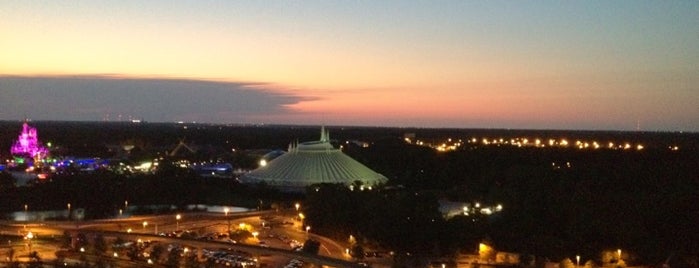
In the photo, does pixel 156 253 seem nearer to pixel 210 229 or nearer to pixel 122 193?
pixel 210 229

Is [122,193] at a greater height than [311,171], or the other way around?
[311,171]

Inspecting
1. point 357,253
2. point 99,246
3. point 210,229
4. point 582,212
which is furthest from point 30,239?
point 582,212

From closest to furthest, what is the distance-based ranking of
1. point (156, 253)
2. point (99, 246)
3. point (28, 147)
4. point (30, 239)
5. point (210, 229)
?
point (156, 253)
point (99, 246)
point (30, 239)
point (210, 229)
point (28, 147)

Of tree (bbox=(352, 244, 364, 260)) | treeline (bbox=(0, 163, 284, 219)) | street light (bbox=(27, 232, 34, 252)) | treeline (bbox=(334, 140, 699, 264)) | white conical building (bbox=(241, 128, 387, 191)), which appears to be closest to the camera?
tree (bbox=(352, 244, 364, 260))

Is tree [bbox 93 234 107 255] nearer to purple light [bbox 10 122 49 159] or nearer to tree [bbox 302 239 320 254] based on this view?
tree [bbox 302 239 320 254]

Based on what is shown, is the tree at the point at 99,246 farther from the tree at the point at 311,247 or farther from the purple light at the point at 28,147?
the purple light at the point at 28,147

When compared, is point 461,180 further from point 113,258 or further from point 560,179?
point 113,258

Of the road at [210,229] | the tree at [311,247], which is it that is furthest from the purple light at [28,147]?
the tree at [311,247]

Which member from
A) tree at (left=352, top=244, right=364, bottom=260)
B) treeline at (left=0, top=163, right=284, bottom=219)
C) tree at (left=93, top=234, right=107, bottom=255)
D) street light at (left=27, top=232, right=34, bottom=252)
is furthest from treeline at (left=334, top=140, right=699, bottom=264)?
street light at (left=27, top=232, right=34, bottom=252)
